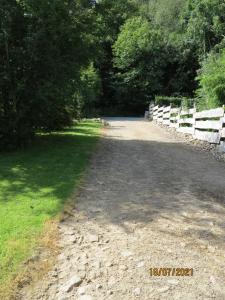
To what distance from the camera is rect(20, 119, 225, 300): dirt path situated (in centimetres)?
358

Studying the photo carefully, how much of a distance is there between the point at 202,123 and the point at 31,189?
7.83 m

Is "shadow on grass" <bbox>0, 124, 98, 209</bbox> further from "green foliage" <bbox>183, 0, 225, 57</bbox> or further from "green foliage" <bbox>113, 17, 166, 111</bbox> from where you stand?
"green foliage" <bbox>183, 0, 225, 57</bbox>

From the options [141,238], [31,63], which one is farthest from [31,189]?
[31,63]

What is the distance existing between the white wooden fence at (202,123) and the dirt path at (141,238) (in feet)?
9.83

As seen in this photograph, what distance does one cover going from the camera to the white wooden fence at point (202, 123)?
10840 millimetres

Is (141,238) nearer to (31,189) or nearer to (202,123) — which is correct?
(31,189)

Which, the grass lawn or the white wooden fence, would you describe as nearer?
the grass lawn

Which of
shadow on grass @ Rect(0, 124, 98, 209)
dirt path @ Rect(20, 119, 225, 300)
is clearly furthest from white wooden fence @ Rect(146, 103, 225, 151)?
shadow on grass @ Rect(0, 124, 98, 209)

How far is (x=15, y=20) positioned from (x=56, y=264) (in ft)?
26.8

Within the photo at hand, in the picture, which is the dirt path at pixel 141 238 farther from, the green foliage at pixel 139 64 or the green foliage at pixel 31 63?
the green foliage at pixel 139 64

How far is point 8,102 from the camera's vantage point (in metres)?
11.0

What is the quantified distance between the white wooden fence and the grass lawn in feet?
11.6
